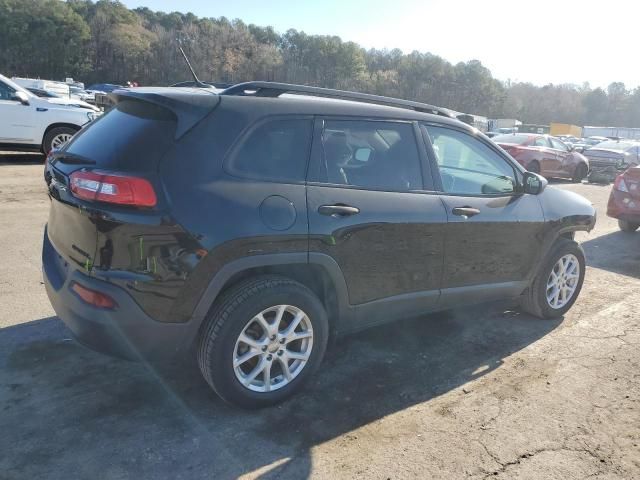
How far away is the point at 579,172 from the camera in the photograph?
17.5 m

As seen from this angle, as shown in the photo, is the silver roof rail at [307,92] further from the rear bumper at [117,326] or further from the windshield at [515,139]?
the windshield at [515,139]

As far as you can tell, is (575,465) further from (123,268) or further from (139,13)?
(139,13)

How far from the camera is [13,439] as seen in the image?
2680 millimetres

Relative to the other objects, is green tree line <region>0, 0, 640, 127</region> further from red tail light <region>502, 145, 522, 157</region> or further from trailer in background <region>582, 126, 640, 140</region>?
red tail light <region>502, 145, 522, 157</region>

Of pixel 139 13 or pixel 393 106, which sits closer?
pixel 393 106

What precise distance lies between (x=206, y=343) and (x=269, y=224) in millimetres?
733

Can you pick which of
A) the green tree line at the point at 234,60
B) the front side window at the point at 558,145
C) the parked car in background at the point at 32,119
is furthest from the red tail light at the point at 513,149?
the green tree line at the point at 234,60

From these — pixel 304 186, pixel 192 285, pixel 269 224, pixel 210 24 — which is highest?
pixel 210 24

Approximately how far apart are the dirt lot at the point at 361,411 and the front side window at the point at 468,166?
4.03ft

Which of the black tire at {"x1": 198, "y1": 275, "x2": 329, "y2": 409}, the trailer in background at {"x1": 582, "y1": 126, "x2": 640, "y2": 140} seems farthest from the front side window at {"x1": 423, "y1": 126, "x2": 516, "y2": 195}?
the trailer in background at {"x1": 582, "y1": 126, "x2": 640, "y2": 140}

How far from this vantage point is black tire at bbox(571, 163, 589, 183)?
1733 centimetres

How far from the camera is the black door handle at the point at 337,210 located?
306cm

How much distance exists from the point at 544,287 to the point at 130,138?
359 centimetres

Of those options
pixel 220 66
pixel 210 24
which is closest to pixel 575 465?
pixel 220 66
